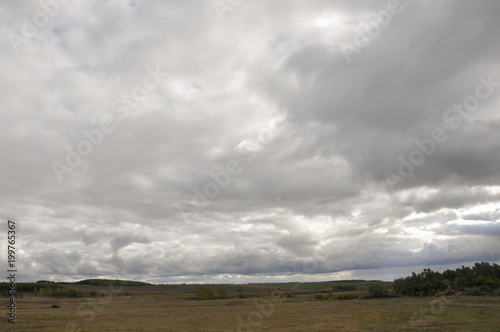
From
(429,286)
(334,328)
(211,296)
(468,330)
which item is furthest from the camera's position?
(211,296)

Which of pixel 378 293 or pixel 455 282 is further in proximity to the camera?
pixel 378 293

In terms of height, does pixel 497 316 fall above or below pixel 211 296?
above

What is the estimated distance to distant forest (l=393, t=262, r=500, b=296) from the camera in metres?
69.8

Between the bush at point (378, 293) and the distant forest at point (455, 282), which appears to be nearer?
the distant forest at point (455, 282)

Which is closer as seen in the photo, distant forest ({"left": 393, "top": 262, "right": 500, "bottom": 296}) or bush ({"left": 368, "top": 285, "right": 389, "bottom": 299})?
distant forest ({"left": 393, "top": 262, "right": 500, "bottom": 296})

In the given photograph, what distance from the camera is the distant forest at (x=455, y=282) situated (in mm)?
69812

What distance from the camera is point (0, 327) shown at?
33.6 metres

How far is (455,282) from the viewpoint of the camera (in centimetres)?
7806

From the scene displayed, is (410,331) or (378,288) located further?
(378,288)

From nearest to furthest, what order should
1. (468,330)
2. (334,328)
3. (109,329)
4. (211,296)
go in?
(468,330) < (334,328) < (109,329) < (211,296)

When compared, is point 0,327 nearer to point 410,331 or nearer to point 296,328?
point 296,328

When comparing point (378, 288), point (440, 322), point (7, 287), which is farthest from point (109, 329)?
point (7, 287)

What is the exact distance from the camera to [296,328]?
31.7 m

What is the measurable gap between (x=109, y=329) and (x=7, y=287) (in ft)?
324
